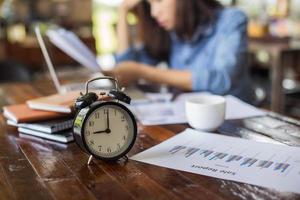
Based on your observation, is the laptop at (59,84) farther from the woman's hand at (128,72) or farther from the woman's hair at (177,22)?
the woman's hair at (177,22)

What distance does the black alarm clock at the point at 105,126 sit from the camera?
80 cm

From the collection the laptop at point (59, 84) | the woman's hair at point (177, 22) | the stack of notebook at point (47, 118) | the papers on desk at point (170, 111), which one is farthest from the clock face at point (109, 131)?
the woman's hair at point (177, 22)

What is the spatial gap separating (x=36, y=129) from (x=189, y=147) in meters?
0.38

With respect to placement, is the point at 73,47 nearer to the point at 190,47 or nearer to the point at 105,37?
the point at 190,47

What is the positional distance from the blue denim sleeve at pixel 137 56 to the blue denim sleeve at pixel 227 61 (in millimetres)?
412

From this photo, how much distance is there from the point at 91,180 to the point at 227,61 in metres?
0.88

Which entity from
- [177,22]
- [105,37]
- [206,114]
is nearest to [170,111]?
[206,114]

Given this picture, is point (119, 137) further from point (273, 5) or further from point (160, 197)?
point (273, 5)

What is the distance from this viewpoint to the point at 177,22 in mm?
1655

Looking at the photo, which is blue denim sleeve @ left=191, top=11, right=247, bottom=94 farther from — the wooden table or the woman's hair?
the wooden table

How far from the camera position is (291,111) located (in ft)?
11.1

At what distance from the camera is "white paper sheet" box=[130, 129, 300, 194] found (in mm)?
731

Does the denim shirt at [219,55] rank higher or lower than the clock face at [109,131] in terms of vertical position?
higher

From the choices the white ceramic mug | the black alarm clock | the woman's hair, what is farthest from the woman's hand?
the black alarm clock
